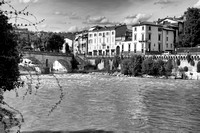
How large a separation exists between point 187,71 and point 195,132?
4599 centimetres

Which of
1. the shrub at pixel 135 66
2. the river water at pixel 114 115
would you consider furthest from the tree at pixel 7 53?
the shrub at pixel 135 66

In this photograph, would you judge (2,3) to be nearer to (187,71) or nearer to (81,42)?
(187,71)

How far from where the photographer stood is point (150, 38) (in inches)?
3095

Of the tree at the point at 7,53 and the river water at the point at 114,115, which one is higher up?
the tree at the point at 7,53

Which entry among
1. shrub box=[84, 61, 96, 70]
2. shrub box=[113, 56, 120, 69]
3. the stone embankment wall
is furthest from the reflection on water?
shrub box=[84, 61, 96, 70]

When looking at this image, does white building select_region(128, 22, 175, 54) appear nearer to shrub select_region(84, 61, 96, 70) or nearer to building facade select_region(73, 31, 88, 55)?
shrub select_region(84, 61, 96, 70)

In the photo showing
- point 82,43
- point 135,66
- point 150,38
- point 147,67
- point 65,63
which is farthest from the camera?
point 82,43

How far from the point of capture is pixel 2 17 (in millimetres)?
9320

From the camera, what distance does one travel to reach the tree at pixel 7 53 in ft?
31.0

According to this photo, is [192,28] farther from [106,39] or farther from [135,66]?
[106,39]

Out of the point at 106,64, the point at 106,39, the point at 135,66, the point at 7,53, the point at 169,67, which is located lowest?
the point at 169,67

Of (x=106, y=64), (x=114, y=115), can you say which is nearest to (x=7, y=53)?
(x=114, y=115)

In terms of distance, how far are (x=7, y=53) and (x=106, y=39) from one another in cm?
8450

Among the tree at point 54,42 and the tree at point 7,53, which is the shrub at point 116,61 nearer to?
the tree at point 54,42
